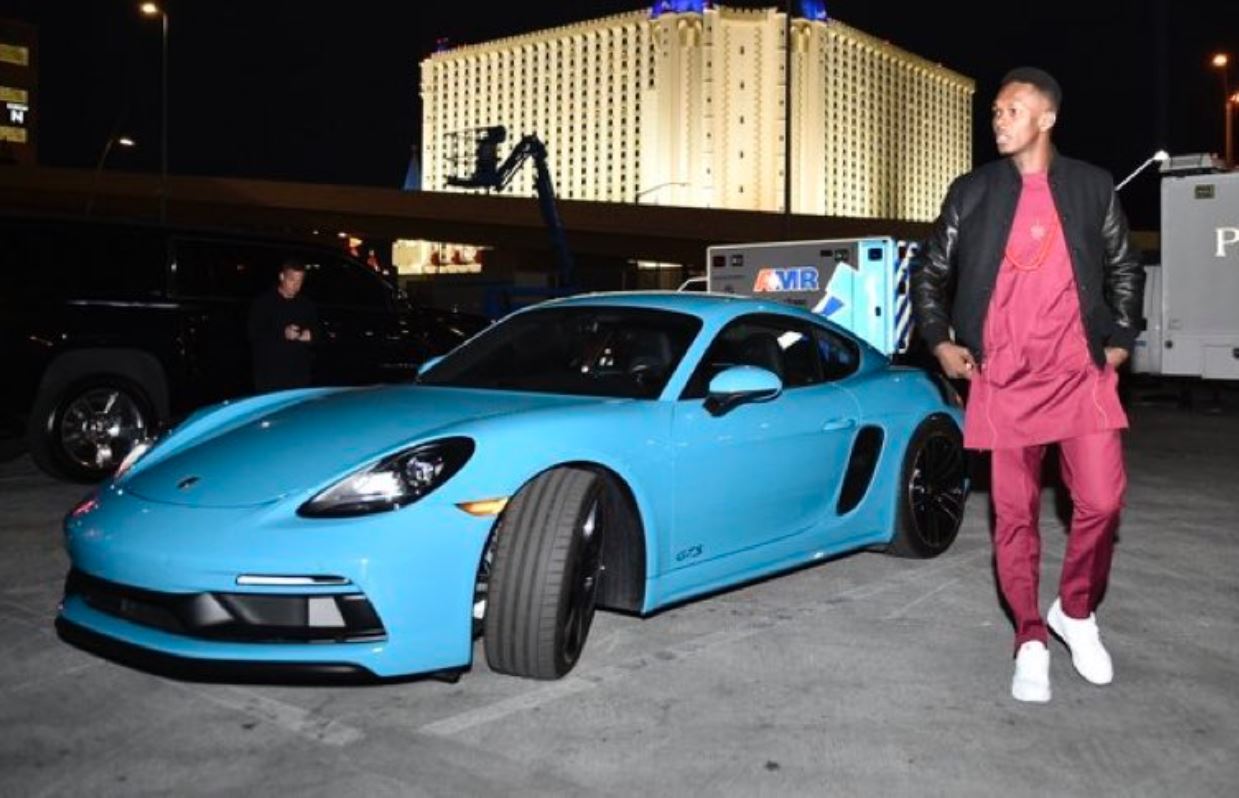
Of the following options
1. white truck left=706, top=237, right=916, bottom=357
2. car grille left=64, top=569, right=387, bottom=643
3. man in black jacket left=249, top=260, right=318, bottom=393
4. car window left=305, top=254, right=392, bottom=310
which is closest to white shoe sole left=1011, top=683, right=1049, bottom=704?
car grille left=64, top=569, right=387, bottom=643

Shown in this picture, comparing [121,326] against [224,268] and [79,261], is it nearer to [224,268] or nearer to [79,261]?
[79,261]

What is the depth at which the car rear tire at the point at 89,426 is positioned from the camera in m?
8.36

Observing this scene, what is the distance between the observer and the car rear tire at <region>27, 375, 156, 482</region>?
836 cm

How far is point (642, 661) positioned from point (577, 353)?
4.58 feet

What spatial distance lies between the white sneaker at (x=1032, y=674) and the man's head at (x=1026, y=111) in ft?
5.35

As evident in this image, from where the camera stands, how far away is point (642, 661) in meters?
4.41

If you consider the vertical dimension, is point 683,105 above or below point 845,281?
above

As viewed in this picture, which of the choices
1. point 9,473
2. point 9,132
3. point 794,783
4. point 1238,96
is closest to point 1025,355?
point 794,783

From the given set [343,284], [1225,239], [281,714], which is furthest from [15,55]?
[281,714]

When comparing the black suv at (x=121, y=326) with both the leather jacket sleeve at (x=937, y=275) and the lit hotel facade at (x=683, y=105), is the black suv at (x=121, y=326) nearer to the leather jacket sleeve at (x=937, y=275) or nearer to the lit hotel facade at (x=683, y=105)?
the leather jacket sleeve at (x=937, y=275)

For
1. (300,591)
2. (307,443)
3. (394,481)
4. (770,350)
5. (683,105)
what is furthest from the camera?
(683,105)

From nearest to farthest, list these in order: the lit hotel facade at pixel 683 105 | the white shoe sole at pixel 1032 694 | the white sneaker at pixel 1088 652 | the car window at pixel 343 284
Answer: the white shoe sole at pixel 1032 694 < the white sneaker at pixel 1088 652 < the car window at pixel 343 284 < the lit hotel facade at pixel 683 105

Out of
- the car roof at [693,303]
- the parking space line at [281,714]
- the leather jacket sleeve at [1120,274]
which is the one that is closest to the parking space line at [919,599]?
the car roof at [693,303]

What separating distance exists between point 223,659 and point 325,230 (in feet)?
203
